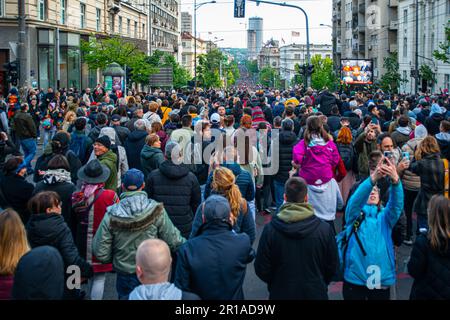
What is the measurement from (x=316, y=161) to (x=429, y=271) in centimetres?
346

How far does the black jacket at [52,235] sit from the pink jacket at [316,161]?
3.55 m

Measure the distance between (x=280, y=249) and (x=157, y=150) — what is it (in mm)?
5184

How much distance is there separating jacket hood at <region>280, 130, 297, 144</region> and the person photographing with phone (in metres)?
5.51

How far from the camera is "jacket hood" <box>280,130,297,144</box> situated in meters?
11.2

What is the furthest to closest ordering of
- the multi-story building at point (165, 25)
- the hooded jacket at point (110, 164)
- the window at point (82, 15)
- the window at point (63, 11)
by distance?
the multi-story building at point (165, 25) < the window at point (82, 15) < the window at point (63, 11) < the hooded jacket at point (110, 164)

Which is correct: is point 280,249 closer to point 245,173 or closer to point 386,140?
point 245,173

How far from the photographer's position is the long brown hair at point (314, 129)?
8586 millimetres

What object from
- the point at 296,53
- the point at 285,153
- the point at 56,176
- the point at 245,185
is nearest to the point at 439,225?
the point at 245,185

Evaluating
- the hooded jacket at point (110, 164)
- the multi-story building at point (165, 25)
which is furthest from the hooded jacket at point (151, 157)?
the multi-story building at point (165, 25)

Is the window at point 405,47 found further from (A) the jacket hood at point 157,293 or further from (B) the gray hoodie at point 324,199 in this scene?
(A) the jacket hood at point 157,293

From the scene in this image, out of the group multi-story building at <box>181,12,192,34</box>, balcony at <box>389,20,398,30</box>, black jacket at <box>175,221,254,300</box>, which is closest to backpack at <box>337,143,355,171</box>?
black jacket at <box>175,221,254,300</box>

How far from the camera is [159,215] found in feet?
20.4

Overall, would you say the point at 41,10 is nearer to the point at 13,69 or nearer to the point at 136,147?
the point at 13,69
